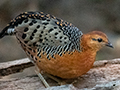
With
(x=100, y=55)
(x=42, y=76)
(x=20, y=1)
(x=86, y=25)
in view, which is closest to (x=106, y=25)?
(x=86, y=25)

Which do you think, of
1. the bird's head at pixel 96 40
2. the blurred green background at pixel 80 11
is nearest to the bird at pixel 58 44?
the bird's head at pixel 96 40

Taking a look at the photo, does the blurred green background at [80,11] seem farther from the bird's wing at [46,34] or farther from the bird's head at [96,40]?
the bird's head at [96,40]

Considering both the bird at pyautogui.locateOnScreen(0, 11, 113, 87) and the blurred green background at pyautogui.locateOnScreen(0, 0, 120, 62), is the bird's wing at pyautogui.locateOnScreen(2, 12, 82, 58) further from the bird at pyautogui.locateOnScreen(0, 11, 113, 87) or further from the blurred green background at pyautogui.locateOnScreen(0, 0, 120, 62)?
the blurred green background at pyautogui.locateOnScreen(0, 0, 120, 62)

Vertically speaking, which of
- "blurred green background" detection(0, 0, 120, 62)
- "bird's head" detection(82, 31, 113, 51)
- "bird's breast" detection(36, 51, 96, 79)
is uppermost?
"blurred green background" detection(0, 0, 120, 62)

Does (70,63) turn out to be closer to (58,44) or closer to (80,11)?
(58,44)

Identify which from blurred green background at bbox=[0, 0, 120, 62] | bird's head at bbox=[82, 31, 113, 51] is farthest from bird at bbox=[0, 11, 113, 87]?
blurred green background at bbox=[0, 0, 120, 62]

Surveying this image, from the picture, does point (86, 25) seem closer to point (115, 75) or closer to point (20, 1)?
point (20, 1)
